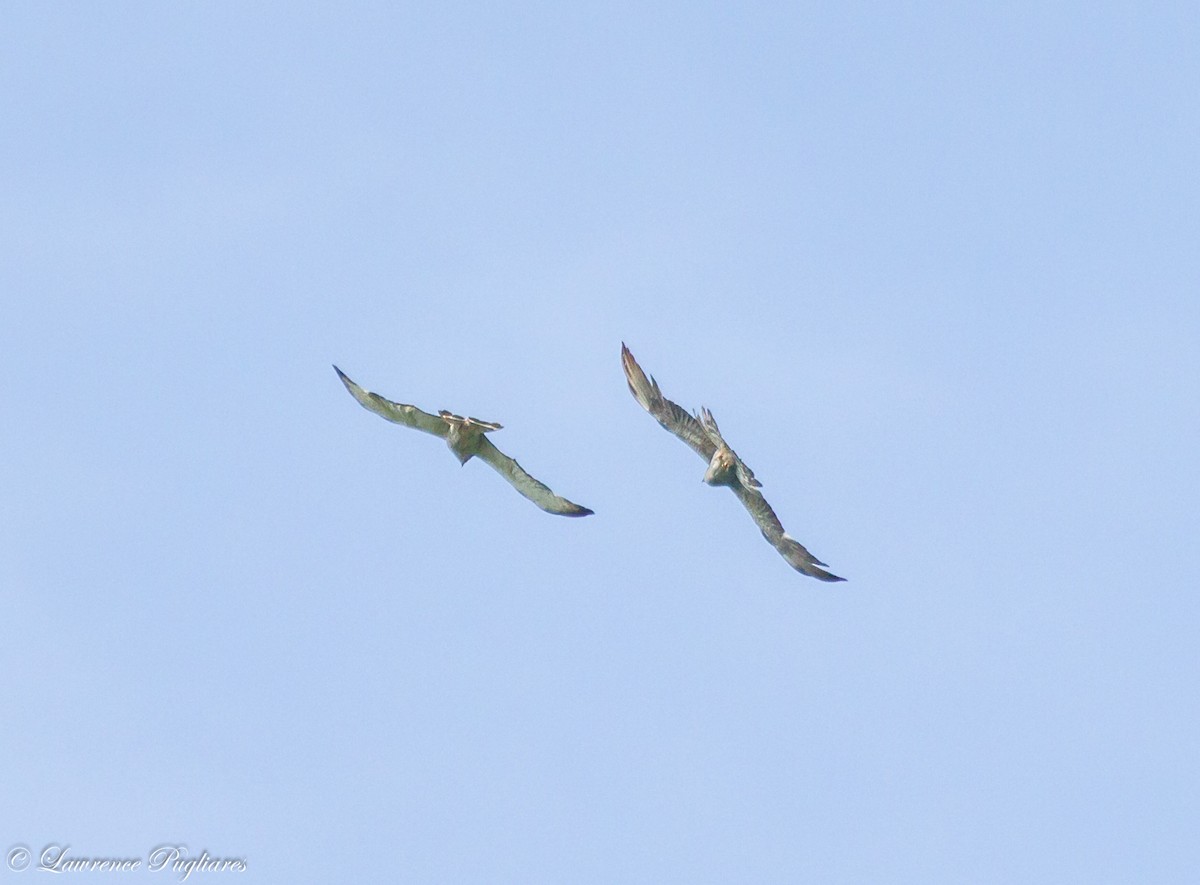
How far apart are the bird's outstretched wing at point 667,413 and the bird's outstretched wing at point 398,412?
587 cm

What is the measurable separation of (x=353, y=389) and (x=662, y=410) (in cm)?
932

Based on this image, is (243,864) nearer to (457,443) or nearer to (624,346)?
(457,443)

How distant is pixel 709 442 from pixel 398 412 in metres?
9.38

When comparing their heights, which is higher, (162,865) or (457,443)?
(457,443)

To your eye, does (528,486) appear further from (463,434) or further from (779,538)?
(779,538)

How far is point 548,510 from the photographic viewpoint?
69000 millimetres

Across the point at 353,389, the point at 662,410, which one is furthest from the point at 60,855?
the point at 662,410

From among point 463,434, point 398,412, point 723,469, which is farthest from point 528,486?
point 723,469

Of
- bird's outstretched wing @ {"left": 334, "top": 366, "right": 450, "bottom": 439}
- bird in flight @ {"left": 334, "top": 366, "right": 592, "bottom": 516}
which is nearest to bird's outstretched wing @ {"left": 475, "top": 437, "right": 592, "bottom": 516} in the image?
bird in flight @ {"left": 334, "top": 366, "right": 592, "bottom": 516}

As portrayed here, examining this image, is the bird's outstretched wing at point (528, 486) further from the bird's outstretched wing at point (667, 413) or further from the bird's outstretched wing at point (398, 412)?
the bird's outstretched wing at point (667, 413)

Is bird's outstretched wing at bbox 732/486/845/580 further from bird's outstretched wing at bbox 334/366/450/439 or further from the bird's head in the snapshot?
bird's outstretched wing at bbox 334/366/450/439

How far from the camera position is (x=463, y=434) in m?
67.0

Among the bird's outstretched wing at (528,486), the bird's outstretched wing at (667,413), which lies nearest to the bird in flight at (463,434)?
the bird's outstretched wing at (528,486)

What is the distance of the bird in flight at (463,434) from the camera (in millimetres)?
66875
